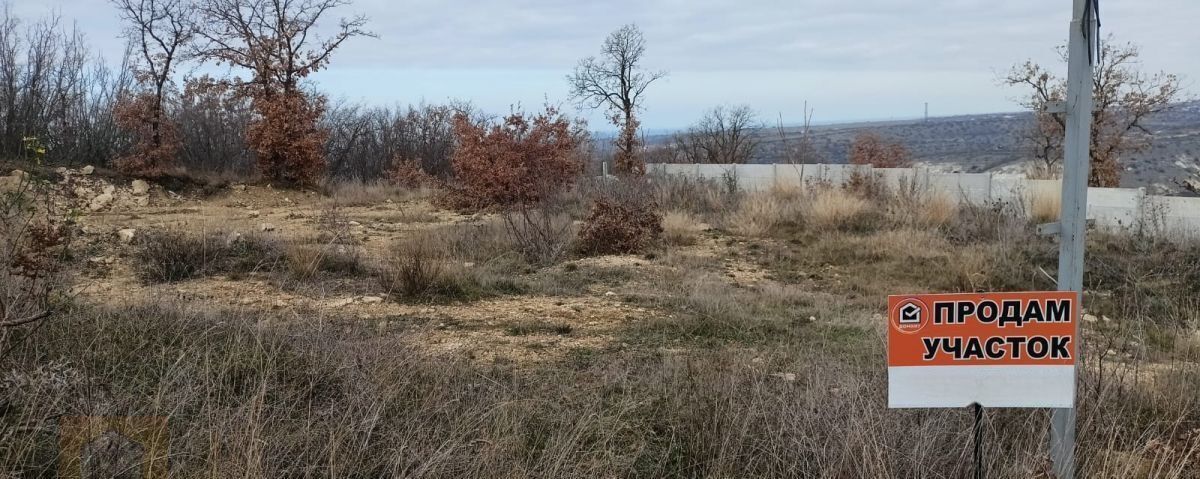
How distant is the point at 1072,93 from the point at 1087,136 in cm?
14

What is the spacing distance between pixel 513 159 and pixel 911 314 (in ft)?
31.1

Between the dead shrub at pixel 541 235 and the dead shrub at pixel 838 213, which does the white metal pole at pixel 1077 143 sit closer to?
the dead shrub at pixel 541 235

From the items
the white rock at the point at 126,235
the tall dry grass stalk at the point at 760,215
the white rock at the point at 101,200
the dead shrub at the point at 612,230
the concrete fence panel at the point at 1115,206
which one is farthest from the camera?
the white rock at the point at 101,200

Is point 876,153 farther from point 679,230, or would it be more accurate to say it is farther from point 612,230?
point 612,230

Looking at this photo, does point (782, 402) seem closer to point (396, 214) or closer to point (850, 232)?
point (850, 232)

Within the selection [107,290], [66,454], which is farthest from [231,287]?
[66,454]

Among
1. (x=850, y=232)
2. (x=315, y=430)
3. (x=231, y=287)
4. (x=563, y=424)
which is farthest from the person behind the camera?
(x=850, y=232)

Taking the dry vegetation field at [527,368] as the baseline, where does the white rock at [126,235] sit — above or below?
above

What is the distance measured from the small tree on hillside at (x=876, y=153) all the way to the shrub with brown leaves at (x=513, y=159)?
66.7 ft

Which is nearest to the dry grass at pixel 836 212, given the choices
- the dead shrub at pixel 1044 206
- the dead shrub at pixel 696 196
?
the dead shrub at pixel 696 196

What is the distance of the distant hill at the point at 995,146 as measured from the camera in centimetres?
2715

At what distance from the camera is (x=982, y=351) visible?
7.44 feet

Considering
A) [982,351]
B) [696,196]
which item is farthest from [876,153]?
[982,351]

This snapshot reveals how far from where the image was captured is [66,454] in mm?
2516
